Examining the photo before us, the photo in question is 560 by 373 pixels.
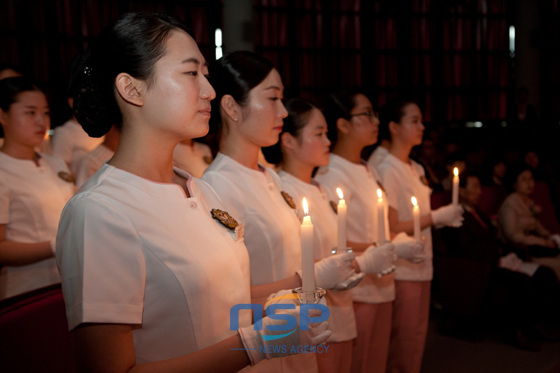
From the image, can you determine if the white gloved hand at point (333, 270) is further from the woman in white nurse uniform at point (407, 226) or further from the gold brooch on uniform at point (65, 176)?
the gold brooch on uniform at point (65, 176)

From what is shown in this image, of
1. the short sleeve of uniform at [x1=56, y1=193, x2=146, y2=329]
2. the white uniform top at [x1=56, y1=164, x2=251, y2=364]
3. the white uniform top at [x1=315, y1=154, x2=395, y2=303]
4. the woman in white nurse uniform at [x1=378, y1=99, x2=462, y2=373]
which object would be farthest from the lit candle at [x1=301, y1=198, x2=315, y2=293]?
the woman in white nurse uniform at [x1=378, y1=99, x2=462, y2=373]

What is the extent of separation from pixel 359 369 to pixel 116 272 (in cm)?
180

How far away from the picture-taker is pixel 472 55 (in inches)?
395

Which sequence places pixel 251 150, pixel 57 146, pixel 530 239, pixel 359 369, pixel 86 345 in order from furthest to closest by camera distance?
pixel 530 239
pixel 57 146
pixel 359 369
pixel 251 150
pixel 86 345

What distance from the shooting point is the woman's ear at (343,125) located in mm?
2682

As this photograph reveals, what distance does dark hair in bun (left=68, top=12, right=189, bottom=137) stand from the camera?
110 cm

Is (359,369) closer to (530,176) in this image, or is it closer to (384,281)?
(384,281)

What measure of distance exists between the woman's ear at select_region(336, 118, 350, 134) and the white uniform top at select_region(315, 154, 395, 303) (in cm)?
16

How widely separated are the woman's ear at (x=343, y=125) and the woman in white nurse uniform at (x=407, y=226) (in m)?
0.41

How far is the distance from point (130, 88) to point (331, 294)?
132cm

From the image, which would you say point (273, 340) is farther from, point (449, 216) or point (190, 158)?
point (190, 158)

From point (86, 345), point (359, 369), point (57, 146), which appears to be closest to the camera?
point (86, 345)

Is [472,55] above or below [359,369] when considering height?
above

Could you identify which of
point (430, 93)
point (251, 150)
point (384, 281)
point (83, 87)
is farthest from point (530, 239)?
point (430, 93)
